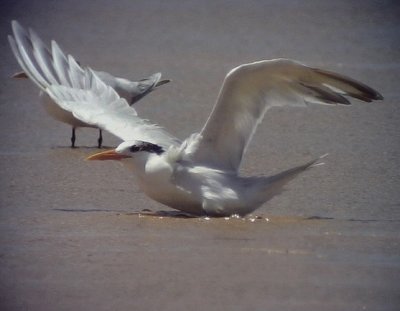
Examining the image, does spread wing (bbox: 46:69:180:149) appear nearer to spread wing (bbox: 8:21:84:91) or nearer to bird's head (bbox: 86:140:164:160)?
spread wing (bbox: 8:21:84:91)

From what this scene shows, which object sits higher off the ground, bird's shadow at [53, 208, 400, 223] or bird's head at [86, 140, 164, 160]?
bird's head at [86, 140, 164, 160]

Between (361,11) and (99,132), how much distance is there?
24.3 feet

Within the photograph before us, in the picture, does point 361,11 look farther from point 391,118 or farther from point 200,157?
point 200,157

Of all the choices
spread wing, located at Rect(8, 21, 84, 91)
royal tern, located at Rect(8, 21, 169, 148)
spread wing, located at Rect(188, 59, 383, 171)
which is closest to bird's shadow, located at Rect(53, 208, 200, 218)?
spread wing, located at Rect(188, 59, 383, 171)

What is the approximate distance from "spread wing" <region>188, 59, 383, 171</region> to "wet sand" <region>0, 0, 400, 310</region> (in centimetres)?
53

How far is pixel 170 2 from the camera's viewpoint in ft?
69.1

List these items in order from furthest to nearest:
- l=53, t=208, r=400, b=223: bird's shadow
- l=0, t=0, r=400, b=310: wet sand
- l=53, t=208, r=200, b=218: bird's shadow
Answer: l=53, t=208, r=200, b=218: bird's shadow
l=53, t=208, r=400, b=223: bird's shadow
l=0, t=0, r=400, b=310: wet sand

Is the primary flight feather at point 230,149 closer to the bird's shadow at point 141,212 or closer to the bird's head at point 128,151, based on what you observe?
the bird's head at point 128,151

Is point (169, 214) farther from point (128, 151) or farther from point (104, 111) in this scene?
point (104, 111)

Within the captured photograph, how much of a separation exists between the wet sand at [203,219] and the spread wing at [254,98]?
20.9 inches

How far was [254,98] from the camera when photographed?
985 cm

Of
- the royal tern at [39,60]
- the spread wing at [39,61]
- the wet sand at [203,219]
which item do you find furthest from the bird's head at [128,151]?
the spread wing at [39,61]

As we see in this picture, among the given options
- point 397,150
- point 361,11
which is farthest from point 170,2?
point 397,150

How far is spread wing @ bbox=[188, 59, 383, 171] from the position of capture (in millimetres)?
9656
